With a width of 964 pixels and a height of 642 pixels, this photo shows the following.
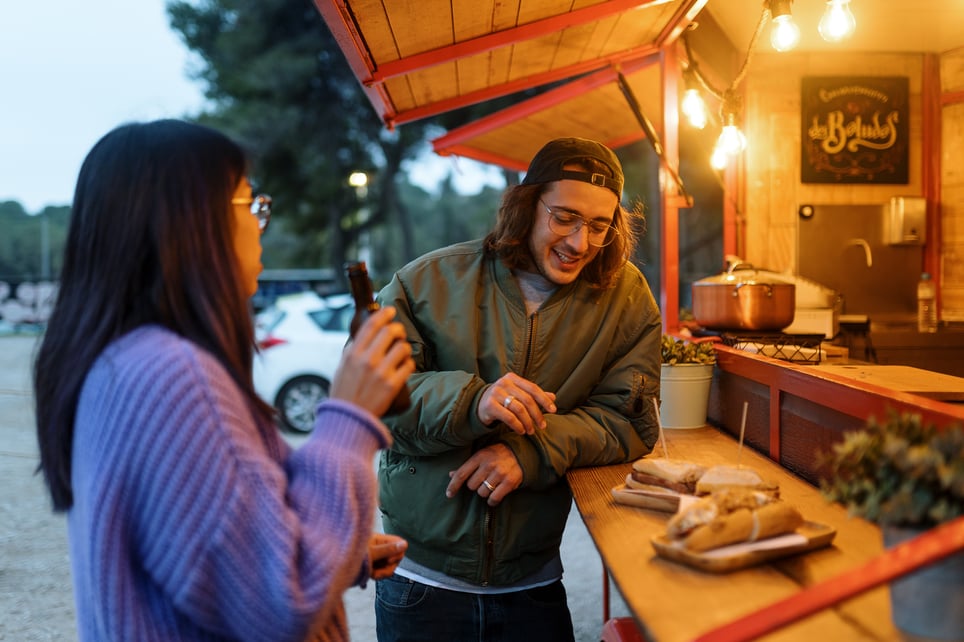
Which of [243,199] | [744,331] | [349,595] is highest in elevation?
[243,199]

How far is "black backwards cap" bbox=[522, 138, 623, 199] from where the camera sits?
2.58 meters

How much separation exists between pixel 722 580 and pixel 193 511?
1.00m

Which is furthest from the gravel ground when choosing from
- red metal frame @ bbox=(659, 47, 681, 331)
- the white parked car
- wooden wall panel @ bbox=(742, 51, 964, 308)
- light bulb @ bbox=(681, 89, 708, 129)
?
light bulb @ bbox=(681, 89, 708, 129)

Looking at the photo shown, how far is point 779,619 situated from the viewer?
1.19m

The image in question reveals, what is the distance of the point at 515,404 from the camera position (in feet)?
7.27

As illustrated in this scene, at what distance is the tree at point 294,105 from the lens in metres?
21.0

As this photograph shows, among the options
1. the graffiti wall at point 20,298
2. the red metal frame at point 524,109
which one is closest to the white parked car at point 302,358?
the red metal frame at point 524,109

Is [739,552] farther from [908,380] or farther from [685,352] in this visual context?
[685,352]

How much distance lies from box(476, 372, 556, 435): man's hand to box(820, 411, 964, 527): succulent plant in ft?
3.04

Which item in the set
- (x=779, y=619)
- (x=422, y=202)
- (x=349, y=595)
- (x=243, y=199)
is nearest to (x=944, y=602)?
(x=779, y=619)

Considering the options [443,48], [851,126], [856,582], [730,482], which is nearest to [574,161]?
[730,482]

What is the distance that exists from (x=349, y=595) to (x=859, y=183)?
184 inches

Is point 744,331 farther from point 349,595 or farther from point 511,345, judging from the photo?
point 349,595

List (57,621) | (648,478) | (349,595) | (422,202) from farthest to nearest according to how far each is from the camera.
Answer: (422,202) → (349,595) → (57,621) → (648,478)
